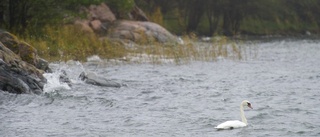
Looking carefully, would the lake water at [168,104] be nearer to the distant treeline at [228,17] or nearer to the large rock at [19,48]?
the large rock at [19,48]

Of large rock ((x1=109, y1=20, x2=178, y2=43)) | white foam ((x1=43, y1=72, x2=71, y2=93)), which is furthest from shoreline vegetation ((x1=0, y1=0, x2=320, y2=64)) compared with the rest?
white foam ((x1=43, y1=72, x2=71, y2=93))

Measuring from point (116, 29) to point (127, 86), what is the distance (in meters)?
21.9

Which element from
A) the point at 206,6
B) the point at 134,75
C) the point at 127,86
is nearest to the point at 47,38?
the point at 134,75

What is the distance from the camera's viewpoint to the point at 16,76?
20.9 metres

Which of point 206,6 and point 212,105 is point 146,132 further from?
point 206,6

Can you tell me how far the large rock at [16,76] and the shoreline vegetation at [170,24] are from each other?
29.4 ft

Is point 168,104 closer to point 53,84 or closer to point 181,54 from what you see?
point 53,84

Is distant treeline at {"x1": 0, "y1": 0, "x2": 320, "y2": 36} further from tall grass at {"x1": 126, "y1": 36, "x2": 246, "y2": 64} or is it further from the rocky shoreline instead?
the rocky shoreline

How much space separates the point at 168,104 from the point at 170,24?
158 feet

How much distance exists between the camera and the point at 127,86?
24703 mm

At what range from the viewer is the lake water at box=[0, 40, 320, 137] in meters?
16.2

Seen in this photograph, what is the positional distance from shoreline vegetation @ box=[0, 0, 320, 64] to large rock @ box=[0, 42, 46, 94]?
8976mm

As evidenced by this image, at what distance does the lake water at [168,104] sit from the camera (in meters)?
16.2

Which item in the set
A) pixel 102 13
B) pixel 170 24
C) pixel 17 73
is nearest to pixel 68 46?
pixel 17 73
